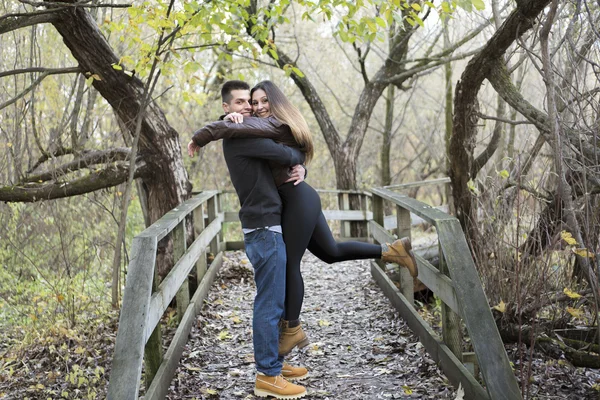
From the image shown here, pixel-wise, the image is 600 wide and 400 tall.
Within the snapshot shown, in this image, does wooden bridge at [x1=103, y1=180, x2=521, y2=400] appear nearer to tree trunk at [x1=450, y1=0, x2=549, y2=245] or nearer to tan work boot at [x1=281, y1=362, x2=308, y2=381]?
tan work boot at [x1=281, y1=362, x2=308, y2=381]

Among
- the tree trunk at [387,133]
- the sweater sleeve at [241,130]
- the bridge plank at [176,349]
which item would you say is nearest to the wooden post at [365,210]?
the tree trunk at [387,133]

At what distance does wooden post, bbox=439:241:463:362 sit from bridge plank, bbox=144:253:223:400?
1.84 m

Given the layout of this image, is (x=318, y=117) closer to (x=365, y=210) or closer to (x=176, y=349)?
(x=365, y=210)

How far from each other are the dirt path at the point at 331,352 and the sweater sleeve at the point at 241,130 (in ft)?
5.65

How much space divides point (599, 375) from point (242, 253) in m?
6.44

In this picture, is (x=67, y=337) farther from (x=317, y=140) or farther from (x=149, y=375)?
(x=317, y=140)

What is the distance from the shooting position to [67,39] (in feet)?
21.0

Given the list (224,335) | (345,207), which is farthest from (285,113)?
(345,207)

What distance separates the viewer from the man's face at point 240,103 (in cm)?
422

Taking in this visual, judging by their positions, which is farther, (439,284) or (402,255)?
(402,255)

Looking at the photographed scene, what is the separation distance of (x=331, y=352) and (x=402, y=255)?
3.31ft

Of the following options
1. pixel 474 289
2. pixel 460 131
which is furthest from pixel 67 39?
pixel 474 289

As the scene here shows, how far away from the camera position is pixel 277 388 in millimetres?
3971

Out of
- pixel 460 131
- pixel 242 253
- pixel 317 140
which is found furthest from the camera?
pixel 317 140
